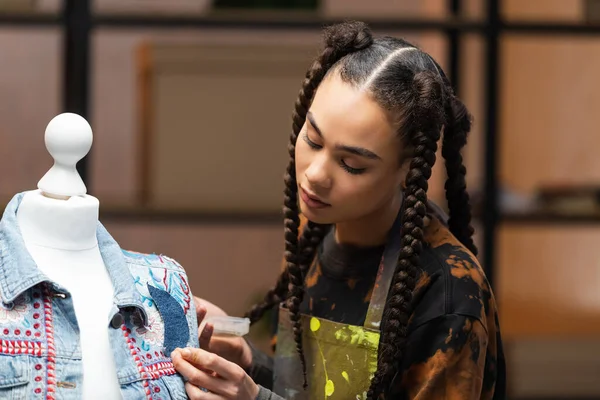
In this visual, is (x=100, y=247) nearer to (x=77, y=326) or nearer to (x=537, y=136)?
(x=77, y=326)

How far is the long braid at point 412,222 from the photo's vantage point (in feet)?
4.79

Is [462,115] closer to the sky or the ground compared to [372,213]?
closer to the sky

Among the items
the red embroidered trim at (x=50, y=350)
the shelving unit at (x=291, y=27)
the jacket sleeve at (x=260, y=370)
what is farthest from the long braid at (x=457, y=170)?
the shelving unit at (x=291, y=27)

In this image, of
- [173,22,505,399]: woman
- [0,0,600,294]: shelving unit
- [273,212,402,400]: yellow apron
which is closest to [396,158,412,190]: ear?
[173,22,505,399]: woman

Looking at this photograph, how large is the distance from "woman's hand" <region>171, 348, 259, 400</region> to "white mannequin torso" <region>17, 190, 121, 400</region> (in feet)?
0.31

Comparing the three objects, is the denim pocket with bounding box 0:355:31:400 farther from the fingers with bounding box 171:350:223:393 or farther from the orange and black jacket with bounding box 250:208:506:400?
the orange and black jacket with bounding box 250:208:506:400

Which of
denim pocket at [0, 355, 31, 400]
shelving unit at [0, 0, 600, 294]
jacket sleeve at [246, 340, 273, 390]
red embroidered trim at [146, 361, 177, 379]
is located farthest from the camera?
shelving unit at [0, 0, 600, 294]

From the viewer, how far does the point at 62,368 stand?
1.13 metres

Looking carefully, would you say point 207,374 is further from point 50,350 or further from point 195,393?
point 50,350

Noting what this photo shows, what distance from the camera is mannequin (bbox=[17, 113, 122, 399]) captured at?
45.7 inches

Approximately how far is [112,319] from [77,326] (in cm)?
4

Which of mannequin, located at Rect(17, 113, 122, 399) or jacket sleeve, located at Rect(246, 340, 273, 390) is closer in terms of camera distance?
mannequin, located at Rect(17, 113, 122, 399)

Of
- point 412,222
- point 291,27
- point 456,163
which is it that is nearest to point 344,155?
point 412,222

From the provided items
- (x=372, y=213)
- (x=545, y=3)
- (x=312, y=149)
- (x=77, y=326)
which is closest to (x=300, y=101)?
(x=312, y=149)
